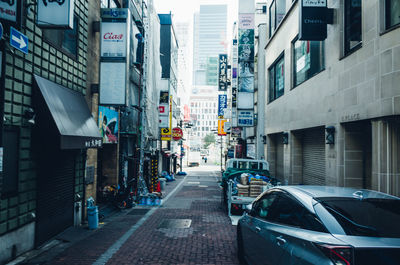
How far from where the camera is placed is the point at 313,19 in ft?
34.6

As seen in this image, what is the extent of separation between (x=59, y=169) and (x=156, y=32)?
47.4 ft

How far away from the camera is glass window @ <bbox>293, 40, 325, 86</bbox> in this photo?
40.0 feet

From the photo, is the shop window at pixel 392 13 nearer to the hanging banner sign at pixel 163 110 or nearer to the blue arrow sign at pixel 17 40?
the blue arrow sign at pixel 17 40

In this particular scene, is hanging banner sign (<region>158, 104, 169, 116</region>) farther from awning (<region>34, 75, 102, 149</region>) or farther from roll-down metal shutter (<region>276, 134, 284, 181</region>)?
awning (<region>34, 75, 102, 149</region>)

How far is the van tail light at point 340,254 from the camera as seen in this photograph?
9.91 feet

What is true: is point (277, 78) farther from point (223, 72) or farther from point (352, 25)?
point (223, 72)

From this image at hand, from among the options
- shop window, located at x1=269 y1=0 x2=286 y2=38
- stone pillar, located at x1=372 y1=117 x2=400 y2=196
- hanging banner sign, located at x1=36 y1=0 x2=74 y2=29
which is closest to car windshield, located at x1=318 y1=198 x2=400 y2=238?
stone pillar, located at x1=372 y1=117 x2=400 y2=196

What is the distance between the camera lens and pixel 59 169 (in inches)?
362

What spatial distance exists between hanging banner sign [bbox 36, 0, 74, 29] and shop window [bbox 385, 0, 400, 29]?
7.53 metres

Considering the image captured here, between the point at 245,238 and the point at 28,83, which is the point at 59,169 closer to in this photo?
the point at 28,83

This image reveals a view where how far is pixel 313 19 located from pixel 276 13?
869cm

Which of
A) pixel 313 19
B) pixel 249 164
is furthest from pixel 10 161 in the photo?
pixel 249 164

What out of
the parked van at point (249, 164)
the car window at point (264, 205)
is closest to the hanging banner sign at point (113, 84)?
the parked van at point (249, 164)

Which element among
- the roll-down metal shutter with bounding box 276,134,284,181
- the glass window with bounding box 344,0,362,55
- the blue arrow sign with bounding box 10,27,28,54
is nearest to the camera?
the blue arrow sign with bounding box 10,27,28,54
